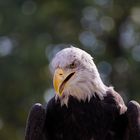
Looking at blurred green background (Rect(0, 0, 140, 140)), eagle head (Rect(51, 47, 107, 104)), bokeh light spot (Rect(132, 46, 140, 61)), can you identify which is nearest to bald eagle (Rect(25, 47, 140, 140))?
eagle head (Rect(51, 47, 107, 104))

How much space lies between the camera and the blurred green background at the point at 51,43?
21.4 m

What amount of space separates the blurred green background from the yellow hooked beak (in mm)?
9649

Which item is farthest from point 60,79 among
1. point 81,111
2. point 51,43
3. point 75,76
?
point 51,43

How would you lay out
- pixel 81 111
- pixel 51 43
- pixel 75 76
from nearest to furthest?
pixel 75 76
pixel 81 111
pixel 51 43

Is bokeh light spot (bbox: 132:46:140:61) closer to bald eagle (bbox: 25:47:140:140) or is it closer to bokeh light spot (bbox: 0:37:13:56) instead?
bokeh light spot (bbox: 0:37:13:56)

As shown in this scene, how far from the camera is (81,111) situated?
10.6 meters

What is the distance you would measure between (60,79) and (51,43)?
41.4 feet

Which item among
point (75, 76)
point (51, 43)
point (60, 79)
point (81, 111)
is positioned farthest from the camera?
point (51, 43)

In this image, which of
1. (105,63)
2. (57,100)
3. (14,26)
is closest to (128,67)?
(105,63)

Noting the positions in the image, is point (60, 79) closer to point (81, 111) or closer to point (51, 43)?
point (81, 111)

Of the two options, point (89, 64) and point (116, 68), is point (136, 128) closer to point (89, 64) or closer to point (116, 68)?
point (89, 64)

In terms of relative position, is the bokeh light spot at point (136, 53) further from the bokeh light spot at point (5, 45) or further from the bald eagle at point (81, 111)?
the bald eagle at point (81, 111)

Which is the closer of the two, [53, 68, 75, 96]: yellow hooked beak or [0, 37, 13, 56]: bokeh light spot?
[53, 68, 75, 96]: yellow hooked beak

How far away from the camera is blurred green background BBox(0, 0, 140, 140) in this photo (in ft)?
70.1
